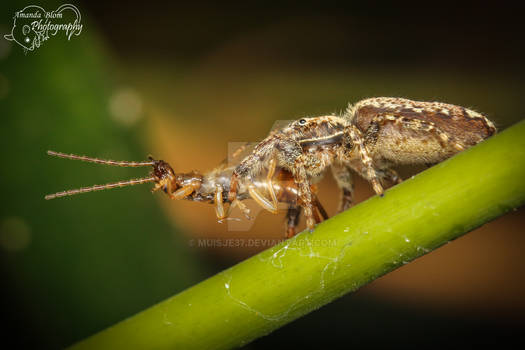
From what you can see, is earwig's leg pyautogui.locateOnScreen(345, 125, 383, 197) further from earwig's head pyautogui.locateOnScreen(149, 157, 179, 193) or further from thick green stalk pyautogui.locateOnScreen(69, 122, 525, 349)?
earwig's head pyautogui.locateOnScreen(149, 157, 179, 193)

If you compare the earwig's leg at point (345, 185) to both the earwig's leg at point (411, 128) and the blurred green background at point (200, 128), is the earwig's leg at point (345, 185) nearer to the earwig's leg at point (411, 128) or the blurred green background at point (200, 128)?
the earwig's leg at point (411, 128)

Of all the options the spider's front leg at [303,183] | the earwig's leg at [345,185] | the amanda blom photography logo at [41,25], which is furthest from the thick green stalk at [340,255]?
the amanda blom photography logo at [41,25]

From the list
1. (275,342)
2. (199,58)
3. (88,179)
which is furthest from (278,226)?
(199,58)

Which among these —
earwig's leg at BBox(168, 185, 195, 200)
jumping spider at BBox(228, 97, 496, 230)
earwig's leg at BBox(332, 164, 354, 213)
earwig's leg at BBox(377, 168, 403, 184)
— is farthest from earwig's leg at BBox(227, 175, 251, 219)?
earwig's leg at BBox(377, 168, 403, 184)

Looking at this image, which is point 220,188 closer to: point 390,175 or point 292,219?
point 292,219

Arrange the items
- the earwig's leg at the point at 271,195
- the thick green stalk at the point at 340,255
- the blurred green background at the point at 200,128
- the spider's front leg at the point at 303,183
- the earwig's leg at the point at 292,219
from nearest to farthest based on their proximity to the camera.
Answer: the thick green stalk at the point at 340,255 < the spider's front leg at the point at 303,183 < the earwig's leg at the point at 271,195 < the earwig's leg at the point at 292,219 < the blurred green background at the point at 200,128
